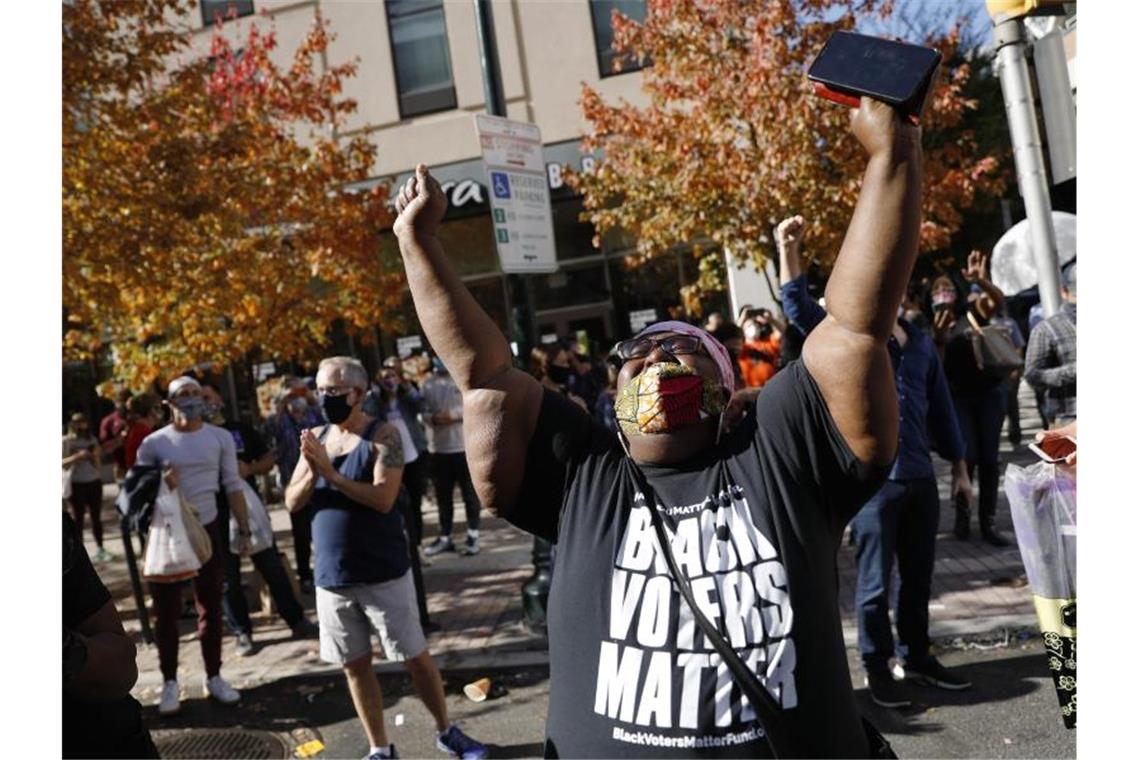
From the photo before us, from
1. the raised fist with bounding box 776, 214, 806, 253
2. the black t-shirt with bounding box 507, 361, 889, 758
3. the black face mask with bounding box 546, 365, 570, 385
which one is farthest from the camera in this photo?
the black face mask with bounding box 546, 365, 570, 385

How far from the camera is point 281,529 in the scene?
11133 millimetres

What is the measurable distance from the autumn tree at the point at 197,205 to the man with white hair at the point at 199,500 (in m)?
2.81

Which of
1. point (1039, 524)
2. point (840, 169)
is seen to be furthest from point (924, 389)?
point (840, 169)

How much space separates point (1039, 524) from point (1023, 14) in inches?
158

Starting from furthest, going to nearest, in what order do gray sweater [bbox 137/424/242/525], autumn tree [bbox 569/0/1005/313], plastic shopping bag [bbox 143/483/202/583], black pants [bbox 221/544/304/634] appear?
autumn tree [bbox 569/0/1005/313] → black pants [bbox 221/544/304/634] → gray sweater [bbox 137/424/242/525] → plastic shopping bag [bbox 143/483/202/583]

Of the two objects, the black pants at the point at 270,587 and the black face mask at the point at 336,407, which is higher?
the black face mask at the point at 336,407

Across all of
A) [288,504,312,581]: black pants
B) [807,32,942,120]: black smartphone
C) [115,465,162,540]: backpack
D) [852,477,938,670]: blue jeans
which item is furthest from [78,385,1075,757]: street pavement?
[807,32,942,120]: black smartphone

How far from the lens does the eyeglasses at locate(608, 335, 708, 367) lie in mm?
2234

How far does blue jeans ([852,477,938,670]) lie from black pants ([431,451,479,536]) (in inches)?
188

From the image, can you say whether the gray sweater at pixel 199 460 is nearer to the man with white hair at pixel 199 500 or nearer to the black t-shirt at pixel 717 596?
the man with white hair at pixel 199 500

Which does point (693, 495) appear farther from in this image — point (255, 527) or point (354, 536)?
point (255, 527)

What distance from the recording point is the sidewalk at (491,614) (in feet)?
18.2

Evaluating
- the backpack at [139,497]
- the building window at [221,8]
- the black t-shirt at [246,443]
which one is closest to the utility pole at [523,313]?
the black t-shirt at [246,443]

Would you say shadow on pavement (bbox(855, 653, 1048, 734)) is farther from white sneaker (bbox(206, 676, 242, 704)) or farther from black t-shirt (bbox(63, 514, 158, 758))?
white sneaker (bbox(206, 676, 242, 704))
